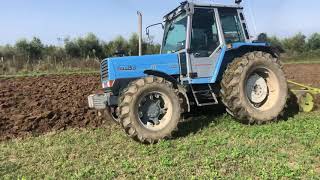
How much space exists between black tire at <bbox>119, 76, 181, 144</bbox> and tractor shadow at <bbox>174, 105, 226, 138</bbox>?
0.39 m

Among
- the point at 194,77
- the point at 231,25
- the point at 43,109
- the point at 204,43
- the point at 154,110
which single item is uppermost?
the point at 231,25

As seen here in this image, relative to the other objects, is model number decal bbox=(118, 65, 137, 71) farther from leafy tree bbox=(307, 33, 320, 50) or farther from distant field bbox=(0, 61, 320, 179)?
leafy tree bbox=(307, 33, 320, 50)

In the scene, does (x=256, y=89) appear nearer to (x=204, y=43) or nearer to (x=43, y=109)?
(x=204, y=43)

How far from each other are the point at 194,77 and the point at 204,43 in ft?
2.41

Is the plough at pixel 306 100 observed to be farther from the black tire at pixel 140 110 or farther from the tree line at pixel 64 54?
the tree line at pixel 64 54

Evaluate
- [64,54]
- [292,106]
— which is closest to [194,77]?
[292,106]

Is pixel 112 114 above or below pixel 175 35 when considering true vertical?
below

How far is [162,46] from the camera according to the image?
A: 997cm

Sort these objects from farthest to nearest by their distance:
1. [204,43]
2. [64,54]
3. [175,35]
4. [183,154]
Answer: [64,54] < [175,35] < [204,43] < [183,154]

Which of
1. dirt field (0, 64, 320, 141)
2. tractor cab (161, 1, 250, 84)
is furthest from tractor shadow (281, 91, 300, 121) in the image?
dirt field (0, 64, 320, 141)

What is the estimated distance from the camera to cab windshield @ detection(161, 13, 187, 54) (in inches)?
360

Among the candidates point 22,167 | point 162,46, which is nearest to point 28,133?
point 22,167

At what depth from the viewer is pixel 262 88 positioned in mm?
9453

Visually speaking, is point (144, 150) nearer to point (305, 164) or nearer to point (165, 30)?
point (305, 164)
